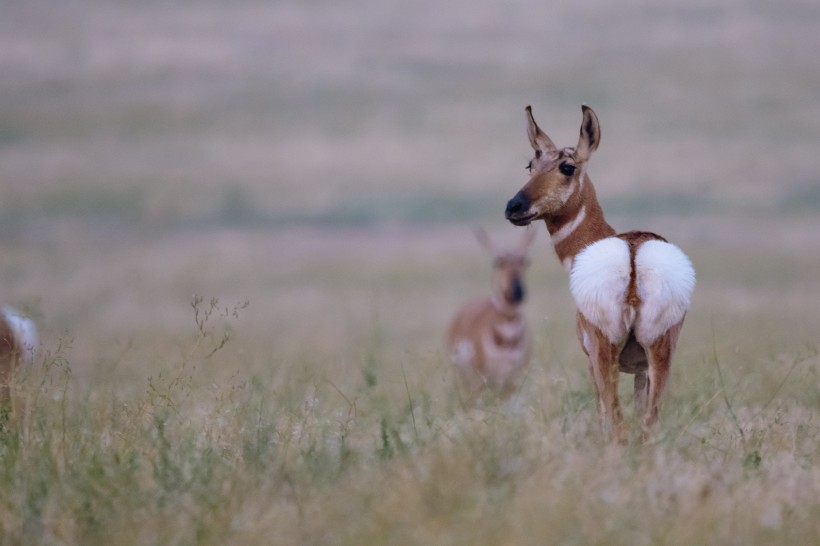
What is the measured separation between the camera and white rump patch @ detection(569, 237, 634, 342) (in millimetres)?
6797

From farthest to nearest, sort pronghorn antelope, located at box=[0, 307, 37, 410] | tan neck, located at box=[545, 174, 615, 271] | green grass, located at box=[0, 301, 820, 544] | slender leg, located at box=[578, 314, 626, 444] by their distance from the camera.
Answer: pronghorn antelope, located at box=[0, 307, 37, 410]
tan neck, located at box=[545, 174, 615, 271]
slender leg, located at box=[578, 314, 626, 444]
green grass, located at box=[0, 301, 820, 544]

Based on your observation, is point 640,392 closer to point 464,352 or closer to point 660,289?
point 660,289

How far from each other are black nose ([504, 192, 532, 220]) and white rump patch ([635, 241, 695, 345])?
109cm

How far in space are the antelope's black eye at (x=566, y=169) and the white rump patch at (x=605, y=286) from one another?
1029 mm

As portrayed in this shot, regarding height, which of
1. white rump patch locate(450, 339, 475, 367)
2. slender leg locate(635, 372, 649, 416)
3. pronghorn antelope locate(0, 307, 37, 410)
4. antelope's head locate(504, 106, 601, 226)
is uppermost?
antelope's head locate(504, 106, 601, 226)

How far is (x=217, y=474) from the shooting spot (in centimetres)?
586

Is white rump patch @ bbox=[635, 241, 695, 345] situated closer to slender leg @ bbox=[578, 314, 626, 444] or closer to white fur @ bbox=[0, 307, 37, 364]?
slender leg @ bbox=[578, 314, 626, 444]

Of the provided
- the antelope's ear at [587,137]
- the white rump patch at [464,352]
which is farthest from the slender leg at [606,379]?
the white rump patch at [464,352]

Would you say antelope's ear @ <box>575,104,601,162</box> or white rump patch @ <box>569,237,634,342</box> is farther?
antelope's ear @ <box>575,104,601,162</box>

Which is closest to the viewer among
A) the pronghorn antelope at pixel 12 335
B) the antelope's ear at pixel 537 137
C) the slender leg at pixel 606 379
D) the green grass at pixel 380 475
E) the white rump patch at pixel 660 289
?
the green grass at pixel 380 475

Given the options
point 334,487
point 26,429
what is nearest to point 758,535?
point 334,487

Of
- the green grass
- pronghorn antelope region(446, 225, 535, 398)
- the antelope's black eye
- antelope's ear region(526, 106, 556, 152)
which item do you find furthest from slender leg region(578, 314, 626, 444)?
pronghorn antelope region(446, 225, 535, 398)

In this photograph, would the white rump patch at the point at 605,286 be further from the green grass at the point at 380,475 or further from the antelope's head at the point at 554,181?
the antelope's head at the point at 554,181

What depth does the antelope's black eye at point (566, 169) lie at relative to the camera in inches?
310
